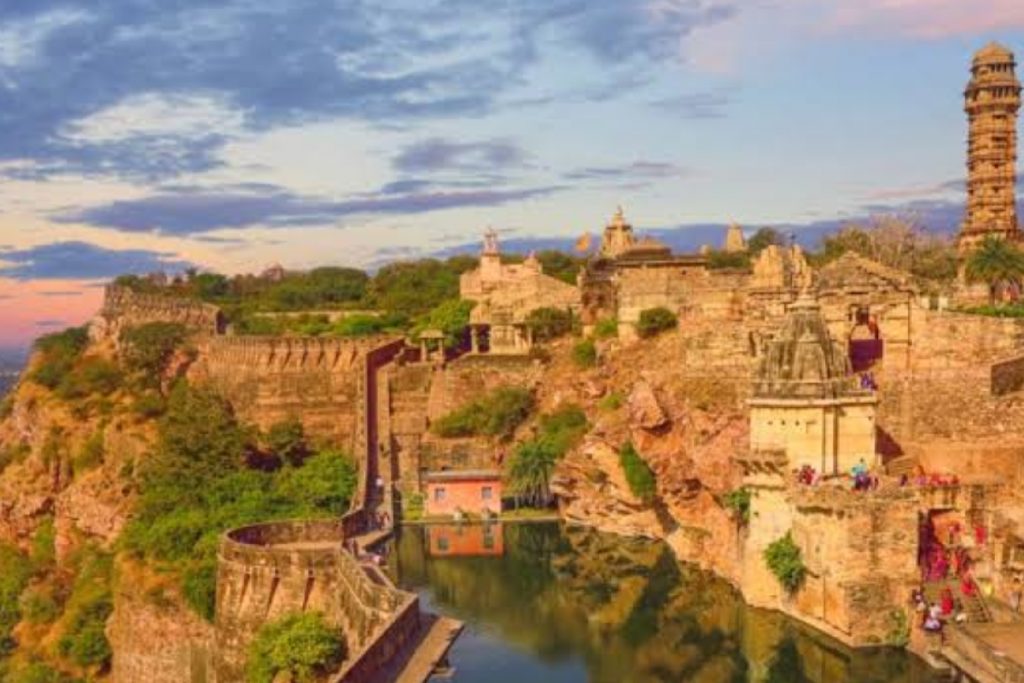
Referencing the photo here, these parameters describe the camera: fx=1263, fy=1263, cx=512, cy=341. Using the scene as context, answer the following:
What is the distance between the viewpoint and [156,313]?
190 ft

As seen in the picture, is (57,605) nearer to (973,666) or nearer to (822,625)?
(822,625)

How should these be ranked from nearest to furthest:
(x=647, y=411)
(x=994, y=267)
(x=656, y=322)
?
(x=647, y=411), (x=994, y=267), (x=656, y=322)

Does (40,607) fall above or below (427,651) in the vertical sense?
below

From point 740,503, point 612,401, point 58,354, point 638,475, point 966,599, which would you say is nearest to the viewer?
point 966,599

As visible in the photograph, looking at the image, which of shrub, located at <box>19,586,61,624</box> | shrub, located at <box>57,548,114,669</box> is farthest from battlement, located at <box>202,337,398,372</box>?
shrub, located at <box>57,548,114,669</box>

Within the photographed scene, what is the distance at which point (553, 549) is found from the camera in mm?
35312

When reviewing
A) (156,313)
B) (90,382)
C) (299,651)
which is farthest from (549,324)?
(299,651)

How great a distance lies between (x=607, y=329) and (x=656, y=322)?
3.49 metres

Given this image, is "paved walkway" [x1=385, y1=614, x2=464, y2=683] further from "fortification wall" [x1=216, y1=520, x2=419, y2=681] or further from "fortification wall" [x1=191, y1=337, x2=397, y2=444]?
"fortification wall" [x1=191, y1=337, x2=397, y2=444]

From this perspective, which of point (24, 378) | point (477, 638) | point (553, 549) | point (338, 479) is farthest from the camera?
point (24, 378)

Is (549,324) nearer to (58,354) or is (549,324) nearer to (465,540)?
(465,540)

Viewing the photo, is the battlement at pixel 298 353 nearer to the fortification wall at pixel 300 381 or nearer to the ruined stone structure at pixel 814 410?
the fortification wall at pixel 300 381

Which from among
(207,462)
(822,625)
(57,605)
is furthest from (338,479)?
(822,625)

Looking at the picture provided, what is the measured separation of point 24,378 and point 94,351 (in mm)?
3235
